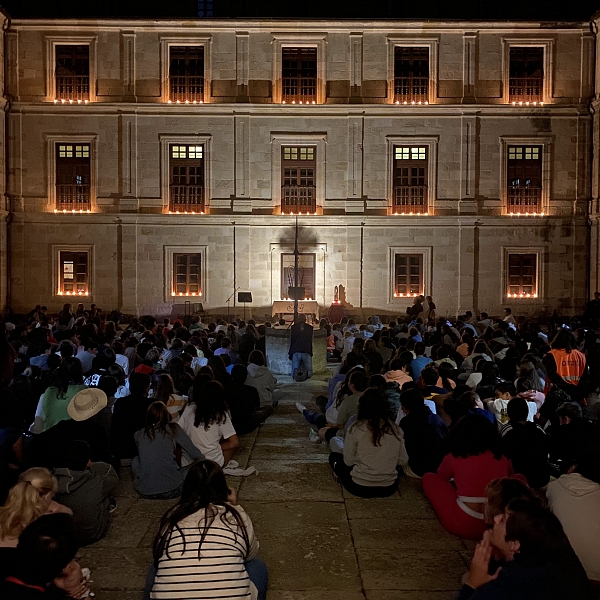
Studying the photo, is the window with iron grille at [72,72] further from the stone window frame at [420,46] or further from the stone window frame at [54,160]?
the stone window frame at [420,46]

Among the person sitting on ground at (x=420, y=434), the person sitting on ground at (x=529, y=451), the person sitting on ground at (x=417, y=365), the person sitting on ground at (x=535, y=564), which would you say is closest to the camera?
the person sitting on ground at (x=535, y=564)

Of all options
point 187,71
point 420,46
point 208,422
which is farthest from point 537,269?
point 208,422

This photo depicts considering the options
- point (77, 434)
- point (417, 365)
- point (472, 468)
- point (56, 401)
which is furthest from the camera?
point (417, 365)

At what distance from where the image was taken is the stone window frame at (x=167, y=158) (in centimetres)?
2662

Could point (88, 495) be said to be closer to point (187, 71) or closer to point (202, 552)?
point (202, 552)

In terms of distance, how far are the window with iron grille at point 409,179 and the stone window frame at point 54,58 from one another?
40.4 feet

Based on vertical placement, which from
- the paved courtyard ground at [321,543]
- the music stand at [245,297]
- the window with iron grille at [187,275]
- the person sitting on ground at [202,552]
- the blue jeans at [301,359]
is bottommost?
the paved courtyard ground at [321,543]

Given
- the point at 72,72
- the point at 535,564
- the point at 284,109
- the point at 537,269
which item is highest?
the point at 72,72

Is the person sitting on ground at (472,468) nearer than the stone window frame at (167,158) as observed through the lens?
Yes

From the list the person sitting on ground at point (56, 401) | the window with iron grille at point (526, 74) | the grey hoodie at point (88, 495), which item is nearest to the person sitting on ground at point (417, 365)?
the person sitting on ground at point (56, 401)

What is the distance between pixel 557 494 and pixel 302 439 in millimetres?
5227

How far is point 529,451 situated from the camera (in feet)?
21.7

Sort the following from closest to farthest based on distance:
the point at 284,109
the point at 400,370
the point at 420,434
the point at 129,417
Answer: the point at 420,434, the point at 129,417, the point at 400,370, the point at 284,109

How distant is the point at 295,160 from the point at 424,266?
6713 mm
